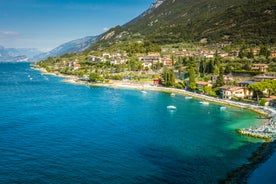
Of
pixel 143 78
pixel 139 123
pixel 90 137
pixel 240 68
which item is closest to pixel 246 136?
pixel 139 123

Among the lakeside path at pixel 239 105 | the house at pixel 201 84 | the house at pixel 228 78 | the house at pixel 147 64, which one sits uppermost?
the house at pixel 147 64

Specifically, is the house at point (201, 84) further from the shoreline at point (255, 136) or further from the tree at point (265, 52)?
the tree at point (265, 52)

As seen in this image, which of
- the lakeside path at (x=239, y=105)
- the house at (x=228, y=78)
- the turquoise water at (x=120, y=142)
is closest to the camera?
the turquoise water at (x=120, y=142)

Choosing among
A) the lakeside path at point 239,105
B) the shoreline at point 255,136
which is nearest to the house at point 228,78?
the lakeside path at point 239,105

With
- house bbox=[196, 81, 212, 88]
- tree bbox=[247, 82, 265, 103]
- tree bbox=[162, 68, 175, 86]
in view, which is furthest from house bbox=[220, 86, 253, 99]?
tree bbox=[162, 68, 175, 86]

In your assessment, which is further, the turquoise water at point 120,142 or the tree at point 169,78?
the tree at point 169,78

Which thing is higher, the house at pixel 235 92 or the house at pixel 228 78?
the house at pixel 228 78

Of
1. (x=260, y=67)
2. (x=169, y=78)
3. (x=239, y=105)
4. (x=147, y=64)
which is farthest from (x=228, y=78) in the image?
(x=147, y=64)
